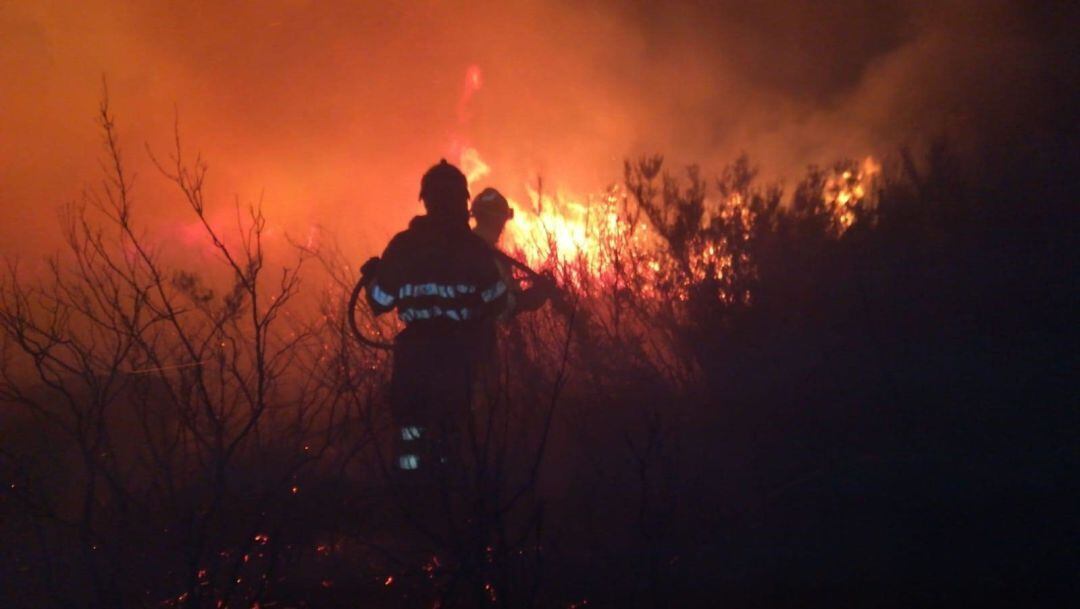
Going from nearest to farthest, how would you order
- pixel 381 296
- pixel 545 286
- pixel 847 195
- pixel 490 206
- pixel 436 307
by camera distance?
1. pixel 436 307
2. pixel 381 296
3. pixel 545 286
4. pixel 490 206
5. pixel 847 195

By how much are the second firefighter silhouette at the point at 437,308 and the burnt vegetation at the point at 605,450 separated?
0.14 meters

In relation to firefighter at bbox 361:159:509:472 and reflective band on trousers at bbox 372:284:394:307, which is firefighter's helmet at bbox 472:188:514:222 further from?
reflective band on trousers at bbox 372:284:394:307

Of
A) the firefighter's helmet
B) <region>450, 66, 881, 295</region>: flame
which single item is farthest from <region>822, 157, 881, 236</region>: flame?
the firefighter's helmet

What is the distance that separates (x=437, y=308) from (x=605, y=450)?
1124 mm

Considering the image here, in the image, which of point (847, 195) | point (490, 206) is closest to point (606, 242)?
point (490, 206)

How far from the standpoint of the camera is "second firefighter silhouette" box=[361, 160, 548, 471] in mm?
2588

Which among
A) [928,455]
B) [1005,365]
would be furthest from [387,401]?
[1005,365]

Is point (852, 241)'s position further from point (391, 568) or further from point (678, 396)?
point (391, 568)

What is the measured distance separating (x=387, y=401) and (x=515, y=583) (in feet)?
2.99

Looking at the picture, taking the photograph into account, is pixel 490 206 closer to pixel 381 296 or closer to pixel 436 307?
pixel 381 296

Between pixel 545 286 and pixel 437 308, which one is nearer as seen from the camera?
pixel 437 308

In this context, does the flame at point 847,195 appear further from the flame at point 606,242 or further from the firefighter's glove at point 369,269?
the firefighter's glove at point 369,269

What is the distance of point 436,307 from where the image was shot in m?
2.92

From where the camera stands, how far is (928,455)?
140 inches
